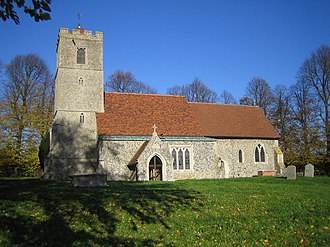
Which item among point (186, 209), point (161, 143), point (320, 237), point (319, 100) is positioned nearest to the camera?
point (320, 237)

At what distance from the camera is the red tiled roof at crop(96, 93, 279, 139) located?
27.1 meters

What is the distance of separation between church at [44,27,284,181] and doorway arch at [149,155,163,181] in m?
0.08

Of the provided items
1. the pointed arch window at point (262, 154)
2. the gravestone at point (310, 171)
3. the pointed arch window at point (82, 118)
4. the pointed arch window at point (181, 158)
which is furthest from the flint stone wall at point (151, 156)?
Answer: the gravestone at point (310, 171)

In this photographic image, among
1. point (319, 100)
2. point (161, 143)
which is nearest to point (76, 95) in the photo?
point (161, 143)

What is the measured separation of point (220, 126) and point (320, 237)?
23.4m

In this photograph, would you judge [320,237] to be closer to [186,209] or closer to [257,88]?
[186,209]

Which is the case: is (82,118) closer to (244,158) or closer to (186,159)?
(186,159)

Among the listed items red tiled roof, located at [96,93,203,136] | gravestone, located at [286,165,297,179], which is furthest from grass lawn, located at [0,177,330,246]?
red tiled roof, located at [96,93,203,136]

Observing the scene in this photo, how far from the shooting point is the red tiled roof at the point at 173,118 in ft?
88.9

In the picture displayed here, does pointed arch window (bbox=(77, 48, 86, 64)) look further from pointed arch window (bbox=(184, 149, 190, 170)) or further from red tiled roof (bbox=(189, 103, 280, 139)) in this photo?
pointed arch window (bbox=(184, 149, 190, 170))

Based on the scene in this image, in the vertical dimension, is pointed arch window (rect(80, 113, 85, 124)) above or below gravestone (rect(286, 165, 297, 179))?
above

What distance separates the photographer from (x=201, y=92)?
54.9 meters

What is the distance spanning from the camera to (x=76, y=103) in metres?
27.3

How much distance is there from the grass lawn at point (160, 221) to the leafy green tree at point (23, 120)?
22733 mm
